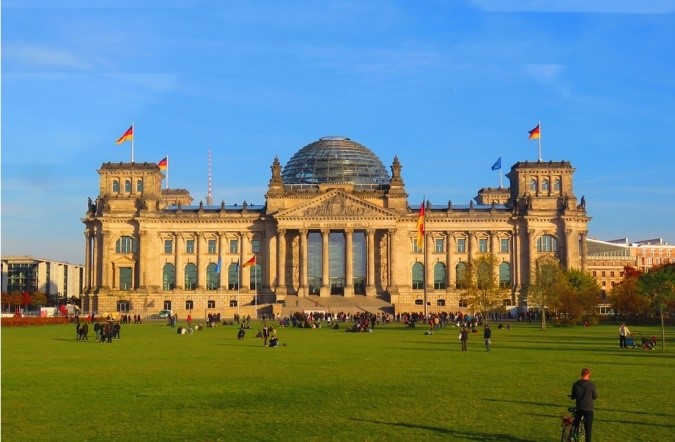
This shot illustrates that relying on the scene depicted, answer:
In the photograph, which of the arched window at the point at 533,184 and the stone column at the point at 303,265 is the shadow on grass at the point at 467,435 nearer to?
the stone column at the point at 303,265

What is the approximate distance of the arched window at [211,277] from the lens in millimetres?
132500

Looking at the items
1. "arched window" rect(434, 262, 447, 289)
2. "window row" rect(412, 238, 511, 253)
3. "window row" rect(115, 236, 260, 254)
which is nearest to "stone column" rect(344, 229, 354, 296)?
"window row" rect(412, 238, 511, 253)

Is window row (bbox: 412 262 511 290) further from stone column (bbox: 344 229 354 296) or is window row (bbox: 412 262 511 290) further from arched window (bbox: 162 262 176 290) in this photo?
arched window (bbox: 162 262 176 290)

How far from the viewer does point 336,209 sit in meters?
128

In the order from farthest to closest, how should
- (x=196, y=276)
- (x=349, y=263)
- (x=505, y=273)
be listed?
(x=196, y=276), (x=505, y=273), (x=349, y=263)

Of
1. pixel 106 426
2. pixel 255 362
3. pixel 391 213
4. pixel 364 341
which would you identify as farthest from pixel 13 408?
pixel 391 213

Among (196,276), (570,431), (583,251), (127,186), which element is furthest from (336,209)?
(570,431)

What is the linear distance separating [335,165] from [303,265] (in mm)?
19908

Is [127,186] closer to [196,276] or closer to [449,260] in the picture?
[196,276]

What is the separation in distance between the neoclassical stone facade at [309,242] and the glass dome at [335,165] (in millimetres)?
6667

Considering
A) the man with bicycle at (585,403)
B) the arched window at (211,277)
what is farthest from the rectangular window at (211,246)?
the man with bicycle at (585,403)

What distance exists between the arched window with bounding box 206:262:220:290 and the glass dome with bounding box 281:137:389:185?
20167 mm

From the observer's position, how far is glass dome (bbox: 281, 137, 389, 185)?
140 m

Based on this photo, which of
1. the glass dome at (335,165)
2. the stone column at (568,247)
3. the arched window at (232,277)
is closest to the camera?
the stone column at (568,247)
